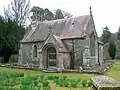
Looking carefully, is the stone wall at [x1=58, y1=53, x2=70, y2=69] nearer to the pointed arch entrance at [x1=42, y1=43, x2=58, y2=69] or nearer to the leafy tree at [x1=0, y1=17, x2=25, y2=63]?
the pointed arch entrance at [x1=42, y1=43, x2=58, y2=69]

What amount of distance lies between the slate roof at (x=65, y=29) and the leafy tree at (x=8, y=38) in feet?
18.6

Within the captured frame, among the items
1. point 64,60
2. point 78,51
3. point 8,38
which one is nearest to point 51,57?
point 64,60

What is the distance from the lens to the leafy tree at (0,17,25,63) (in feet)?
120

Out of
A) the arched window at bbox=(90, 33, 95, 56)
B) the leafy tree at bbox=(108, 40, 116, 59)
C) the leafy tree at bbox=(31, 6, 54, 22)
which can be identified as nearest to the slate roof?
the arched window at bbox=(90, 33, 95, 56)

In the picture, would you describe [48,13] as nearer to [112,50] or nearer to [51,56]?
[112,50]

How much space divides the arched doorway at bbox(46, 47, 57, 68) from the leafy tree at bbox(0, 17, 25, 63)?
11.8 m

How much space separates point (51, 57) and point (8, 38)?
40.8ft

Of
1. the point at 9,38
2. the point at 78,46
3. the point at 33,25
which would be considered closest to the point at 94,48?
the point at 78,46

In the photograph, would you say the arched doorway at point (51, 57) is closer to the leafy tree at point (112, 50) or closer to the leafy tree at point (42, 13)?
the leafy tree at point (112, 50)

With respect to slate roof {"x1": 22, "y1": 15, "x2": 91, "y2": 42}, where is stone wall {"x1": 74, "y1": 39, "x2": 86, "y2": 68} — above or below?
below

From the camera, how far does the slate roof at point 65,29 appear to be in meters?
27.0

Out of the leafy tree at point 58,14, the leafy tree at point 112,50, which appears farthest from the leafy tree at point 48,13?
the leafy tree at point 112,50

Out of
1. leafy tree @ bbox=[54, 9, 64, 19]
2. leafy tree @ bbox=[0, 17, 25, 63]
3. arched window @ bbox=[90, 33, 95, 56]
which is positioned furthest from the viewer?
leafy tree @ bbox=[54, 9, 64, 19]

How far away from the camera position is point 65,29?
28609mm
